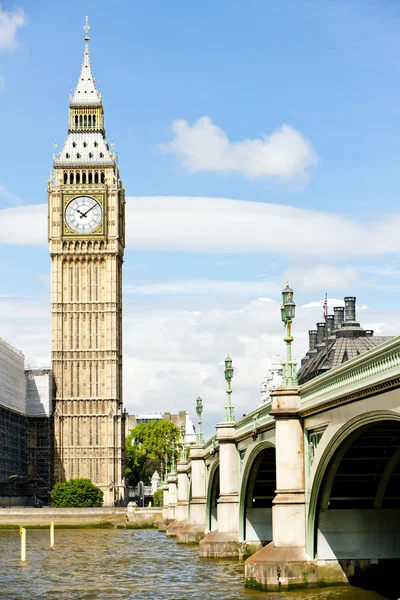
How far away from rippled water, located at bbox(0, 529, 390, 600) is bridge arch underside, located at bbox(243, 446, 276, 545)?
1.70 metres

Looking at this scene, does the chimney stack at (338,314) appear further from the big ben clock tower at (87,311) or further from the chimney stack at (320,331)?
the big ben clock tower at (87,311)

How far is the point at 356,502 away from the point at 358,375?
7740mm

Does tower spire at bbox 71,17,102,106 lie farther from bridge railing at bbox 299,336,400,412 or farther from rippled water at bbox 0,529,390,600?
bridge railing at bbox 299,336,400,412

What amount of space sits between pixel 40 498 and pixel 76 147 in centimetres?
3890

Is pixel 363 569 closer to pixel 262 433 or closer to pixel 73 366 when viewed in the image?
pixel 262 433

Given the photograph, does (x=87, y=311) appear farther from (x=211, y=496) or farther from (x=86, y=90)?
(x=211, y=496)

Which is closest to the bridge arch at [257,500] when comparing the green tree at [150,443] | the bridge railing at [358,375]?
the bridge railing at [358,375]

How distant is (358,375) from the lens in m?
27.5

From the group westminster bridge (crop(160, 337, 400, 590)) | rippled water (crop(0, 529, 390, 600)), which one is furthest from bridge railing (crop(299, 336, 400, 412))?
rippled water (crop(0, 529, 390, 600))

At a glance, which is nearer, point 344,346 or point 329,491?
point 329,491

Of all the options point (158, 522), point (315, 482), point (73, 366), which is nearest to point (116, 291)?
point (73, 366)

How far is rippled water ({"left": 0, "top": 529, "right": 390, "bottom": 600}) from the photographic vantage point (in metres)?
36.8

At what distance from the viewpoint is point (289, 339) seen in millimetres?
34969

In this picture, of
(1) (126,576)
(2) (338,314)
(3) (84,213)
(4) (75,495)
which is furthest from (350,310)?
(1) (126,576)
